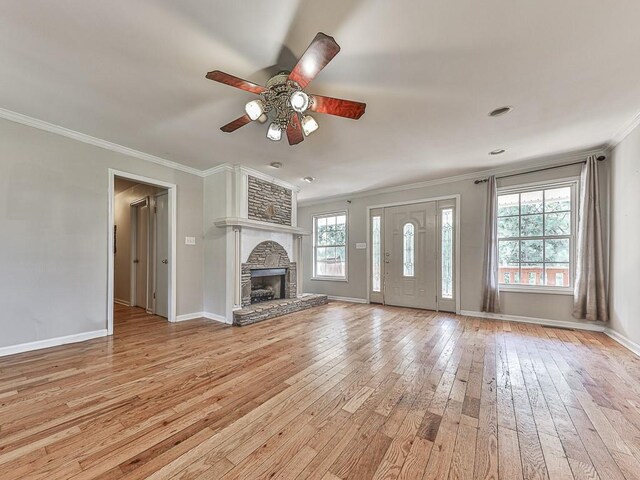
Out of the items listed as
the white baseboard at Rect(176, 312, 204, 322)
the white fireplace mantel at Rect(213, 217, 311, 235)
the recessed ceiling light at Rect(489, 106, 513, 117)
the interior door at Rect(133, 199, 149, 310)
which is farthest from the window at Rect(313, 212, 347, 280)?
the recessed ceiling light at Rect(489, 106, 513, 117)

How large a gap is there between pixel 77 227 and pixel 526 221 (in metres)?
6.44

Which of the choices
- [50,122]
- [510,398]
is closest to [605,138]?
[510,398]

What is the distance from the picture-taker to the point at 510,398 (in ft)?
6.39

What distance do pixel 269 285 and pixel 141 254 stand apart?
2.61 meters

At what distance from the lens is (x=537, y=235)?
4.14 m

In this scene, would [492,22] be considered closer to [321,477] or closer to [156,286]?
[321,477]

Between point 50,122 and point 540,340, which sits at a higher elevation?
point 50,122

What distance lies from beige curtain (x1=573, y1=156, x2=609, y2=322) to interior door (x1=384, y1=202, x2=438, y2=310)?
6.50 ft

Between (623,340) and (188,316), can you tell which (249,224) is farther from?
(623,340)

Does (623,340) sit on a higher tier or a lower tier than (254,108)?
lower

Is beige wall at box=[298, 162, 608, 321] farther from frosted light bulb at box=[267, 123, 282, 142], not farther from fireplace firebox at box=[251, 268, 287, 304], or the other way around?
frosted light bulb at box=[267, 123, 282, 142]

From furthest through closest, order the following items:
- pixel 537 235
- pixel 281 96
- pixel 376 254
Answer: pixel 376 254, pixel 537 235, pixel 281 96

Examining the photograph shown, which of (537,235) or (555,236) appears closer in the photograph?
(555,236)

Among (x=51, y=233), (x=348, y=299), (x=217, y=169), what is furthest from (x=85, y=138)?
(x=348, y=299)
